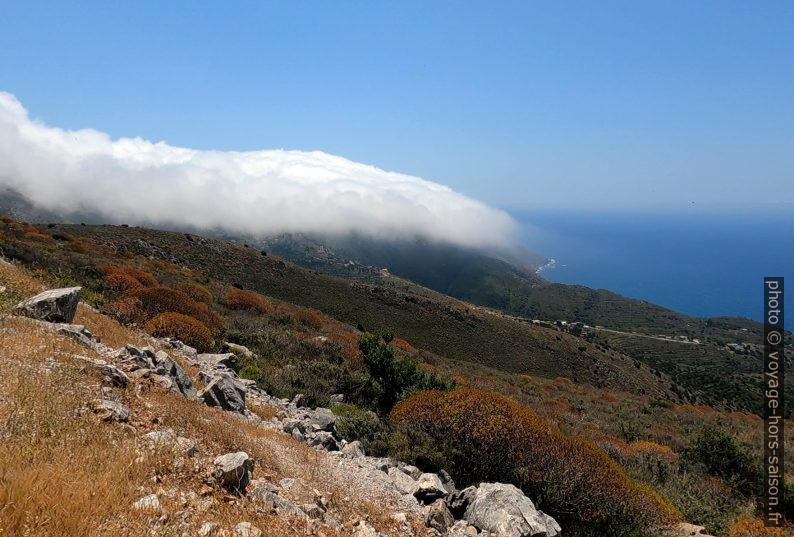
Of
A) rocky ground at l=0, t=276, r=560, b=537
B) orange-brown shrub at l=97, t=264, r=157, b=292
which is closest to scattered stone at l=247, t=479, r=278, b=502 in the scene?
rocky ground at l=0, t=276, r=560, b=537

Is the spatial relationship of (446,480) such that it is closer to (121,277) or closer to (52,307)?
(52,307)

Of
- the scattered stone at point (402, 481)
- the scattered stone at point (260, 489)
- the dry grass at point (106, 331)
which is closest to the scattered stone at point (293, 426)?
the scattered stone at point (402, 481)

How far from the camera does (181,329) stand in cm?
1321

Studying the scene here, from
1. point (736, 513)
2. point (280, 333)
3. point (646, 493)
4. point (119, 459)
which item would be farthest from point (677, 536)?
point (280, 333)

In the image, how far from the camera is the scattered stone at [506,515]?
225 inches

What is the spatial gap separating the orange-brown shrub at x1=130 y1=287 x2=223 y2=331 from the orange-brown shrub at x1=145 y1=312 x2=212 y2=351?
1338 millimetres

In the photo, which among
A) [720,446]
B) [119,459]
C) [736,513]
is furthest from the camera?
[720,446]

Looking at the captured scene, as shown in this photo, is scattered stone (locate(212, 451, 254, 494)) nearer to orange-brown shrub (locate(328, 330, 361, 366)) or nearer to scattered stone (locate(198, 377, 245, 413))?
scattered stone (locate(198, 377, 245, 413))

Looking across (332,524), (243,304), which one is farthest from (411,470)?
(243,304)

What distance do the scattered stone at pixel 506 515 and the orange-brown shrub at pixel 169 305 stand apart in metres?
12.3

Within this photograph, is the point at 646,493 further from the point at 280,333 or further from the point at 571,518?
the point at 280,333

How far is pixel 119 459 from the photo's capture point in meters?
4.04

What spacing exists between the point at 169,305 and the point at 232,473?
12839 millimetres

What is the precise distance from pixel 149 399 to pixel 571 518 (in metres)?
7.59
